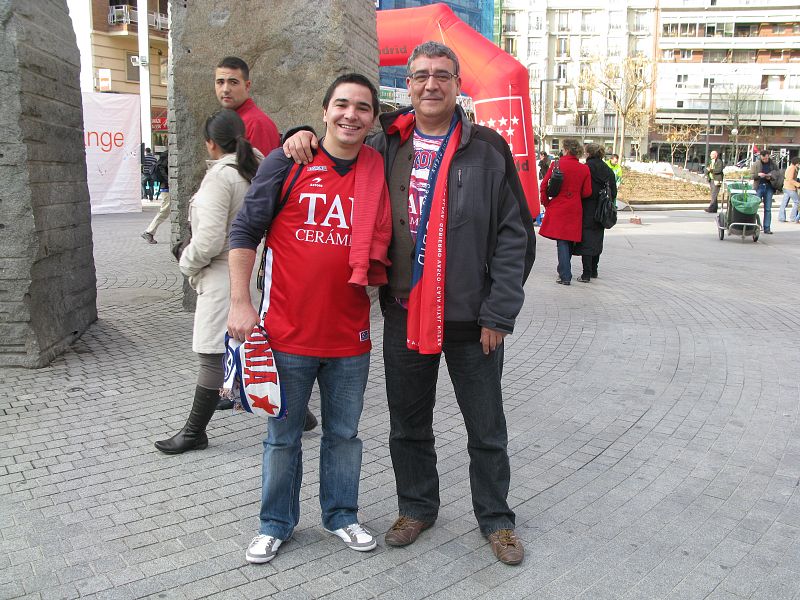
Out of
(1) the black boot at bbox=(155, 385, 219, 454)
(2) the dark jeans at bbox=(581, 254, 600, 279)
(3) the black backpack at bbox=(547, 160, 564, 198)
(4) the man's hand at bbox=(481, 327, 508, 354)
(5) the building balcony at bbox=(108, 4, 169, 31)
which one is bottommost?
(1) the black boot at bbox=(155, 385, 219, 454)

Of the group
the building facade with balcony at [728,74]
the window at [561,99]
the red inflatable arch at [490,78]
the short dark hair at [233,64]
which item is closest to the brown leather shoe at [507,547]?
the short dark hair at [233,64]

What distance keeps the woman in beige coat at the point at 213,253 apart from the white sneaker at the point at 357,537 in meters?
1.30

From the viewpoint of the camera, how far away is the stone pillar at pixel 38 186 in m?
5.33

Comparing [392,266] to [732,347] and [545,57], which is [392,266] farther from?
[545,57]

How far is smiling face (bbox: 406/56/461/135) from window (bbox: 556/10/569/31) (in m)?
80.6

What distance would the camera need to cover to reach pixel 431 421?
3.25 meters

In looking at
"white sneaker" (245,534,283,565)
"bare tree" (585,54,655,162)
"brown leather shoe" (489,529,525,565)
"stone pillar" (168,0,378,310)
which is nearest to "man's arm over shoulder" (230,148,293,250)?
"white sneaker" (245,534,283,565)

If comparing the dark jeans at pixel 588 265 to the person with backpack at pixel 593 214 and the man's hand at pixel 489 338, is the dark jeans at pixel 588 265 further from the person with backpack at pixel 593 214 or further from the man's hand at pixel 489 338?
the man's hand at pixel 489 338

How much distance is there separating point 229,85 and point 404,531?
3.02 meters

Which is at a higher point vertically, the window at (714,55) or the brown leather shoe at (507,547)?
the window at (714,55)

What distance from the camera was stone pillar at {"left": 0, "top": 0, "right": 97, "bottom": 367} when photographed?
533 cm

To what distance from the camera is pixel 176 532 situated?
131 inches

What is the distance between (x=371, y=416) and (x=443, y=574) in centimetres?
189

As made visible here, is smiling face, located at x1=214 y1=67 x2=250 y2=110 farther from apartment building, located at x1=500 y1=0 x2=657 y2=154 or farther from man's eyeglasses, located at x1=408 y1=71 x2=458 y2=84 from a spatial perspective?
apartment building, located at x1=500 y1=0 x2=657 y2=154
